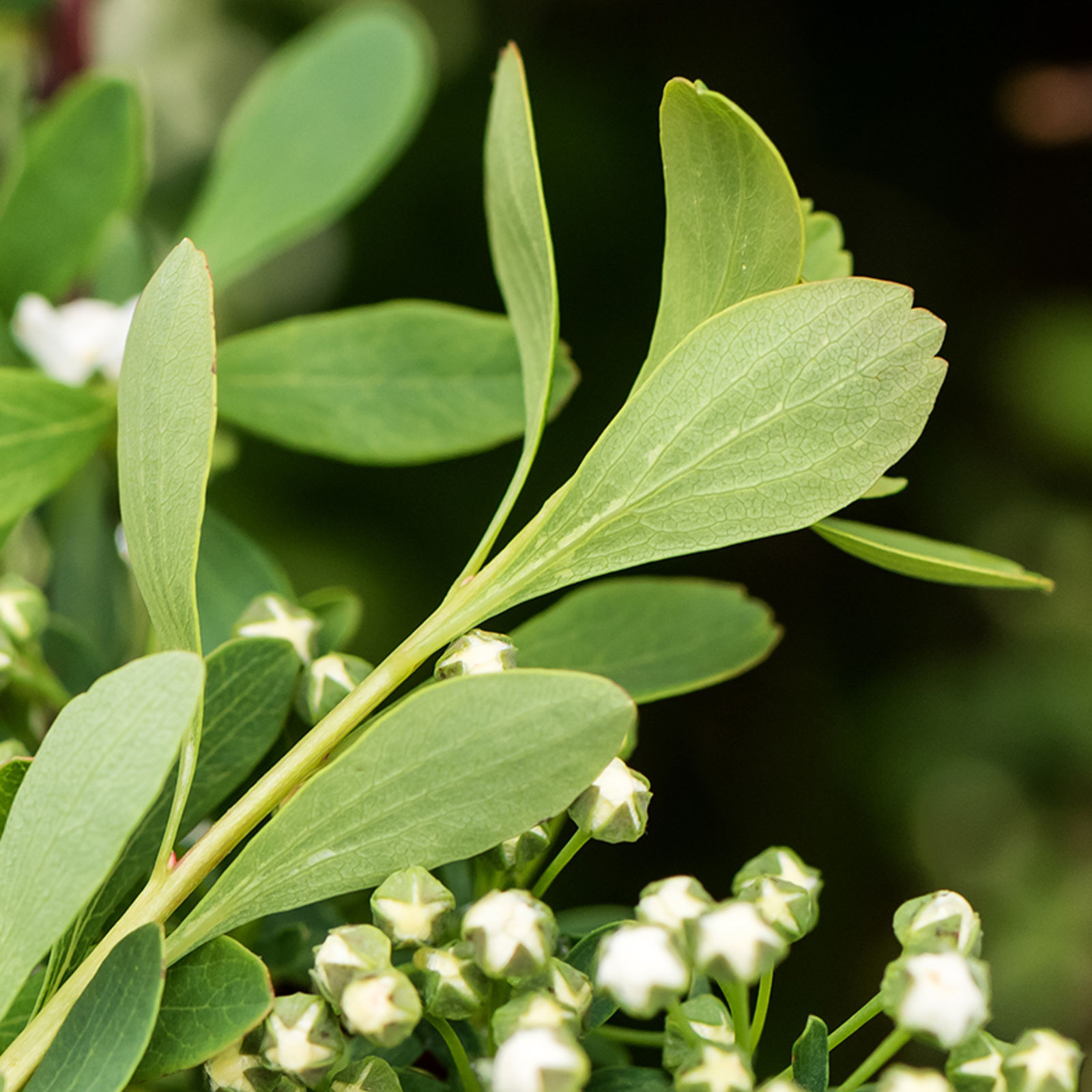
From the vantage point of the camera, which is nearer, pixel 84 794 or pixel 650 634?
pixel 84 794

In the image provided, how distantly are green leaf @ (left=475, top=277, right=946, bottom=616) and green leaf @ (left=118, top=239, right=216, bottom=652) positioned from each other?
12cm

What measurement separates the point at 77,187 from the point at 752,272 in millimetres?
560

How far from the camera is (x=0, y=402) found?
0.63 meters

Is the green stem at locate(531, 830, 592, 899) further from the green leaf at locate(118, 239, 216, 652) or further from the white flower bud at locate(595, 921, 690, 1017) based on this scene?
the green leaf at locate(118, 239, 216, 652)

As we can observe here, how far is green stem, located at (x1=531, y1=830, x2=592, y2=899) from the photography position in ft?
1.41

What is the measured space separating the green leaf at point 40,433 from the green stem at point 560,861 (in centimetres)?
36

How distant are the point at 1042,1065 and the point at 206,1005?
29cm

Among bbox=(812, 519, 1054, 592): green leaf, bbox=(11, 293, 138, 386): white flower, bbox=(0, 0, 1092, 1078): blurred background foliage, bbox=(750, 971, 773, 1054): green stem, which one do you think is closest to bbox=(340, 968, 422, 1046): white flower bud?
bbox=(750, 971, 773, 1054): green stem

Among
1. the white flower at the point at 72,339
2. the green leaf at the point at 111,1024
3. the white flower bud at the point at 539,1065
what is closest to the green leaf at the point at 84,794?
the green leaf at the point at 111,1024

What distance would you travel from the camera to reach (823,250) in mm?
518

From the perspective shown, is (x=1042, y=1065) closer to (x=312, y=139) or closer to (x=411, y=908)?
(x=411, y=908)

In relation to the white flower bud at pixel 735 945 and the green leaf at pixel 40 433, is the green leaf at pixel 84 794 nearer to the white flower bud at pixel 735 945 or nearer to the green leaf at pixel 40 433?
the white flower bud at pixel 735 945

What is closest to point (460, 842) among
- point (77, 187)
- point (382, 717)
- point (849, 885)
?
point (382, 717)

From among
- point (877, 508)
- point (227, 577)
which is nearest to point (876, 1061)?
point (227, 577)
